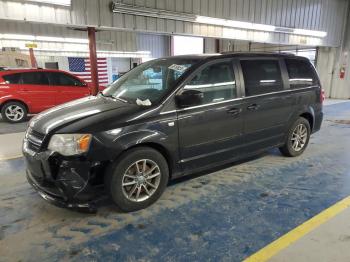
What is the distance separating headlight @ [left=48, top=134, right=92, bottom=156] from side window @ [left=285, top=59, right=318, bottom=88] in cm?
303

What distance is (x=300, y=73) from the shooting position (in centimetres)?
423

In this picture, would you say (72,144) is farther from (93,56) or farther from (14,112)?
(14,112)

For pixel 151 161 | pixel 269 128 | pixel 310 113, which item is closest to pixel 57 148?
pixel 151 161

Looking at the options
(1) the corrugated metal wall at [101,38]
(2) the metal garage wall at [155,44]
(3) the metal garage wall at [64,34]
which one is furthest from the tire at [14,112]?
(2) the metal garage wall at [155,44]

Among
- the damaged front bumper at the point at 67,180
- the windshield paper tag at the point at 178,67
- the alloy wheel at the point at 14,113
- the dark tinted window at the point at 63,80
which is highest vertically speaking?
the windshield paper tag at the point at 178,67

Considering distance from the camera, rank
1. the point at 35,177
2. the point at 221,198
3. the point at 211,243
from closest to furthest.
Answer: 1. the point at 211,243
2. the point at 35,177
3. the point at 221,198

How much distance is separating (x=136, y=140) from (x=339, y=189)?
245 cm

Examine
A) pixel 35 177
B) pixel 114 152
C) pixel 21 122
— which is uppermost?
pixel 114 152

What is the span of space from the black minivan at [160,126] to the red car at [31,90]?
5369 millimetres

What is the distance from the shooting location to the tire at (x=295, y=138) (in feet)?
14.0

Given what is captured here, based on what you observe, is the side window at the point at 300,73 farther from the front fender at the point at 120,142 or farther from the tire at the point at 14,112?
the tire at the point at 14,112

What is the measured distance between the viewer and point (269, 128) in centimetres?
386

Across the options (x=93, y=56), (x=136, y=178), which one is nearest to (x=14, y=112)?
(x=93, y=56)

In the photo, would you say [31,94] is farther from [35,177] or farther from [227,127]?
[227,127]
